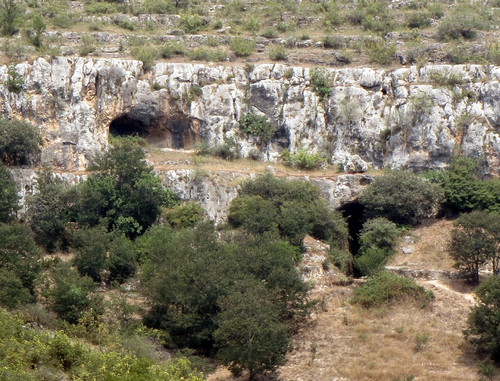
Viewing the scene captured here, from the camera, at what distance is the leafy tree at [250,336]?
35500mm

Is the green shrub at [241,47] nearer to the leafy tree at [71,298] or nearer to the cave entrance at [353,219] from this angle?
the cave entrance at [353,219]

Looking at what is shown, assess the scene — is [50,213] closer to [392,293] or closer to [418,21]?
[392,293]

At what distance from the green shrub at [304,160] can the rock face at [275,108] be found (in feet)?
2.25

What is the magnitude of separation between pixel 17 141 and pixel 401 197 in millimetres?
19776

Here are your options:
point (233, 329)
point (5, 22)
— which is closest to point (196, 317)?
point (233, 329)

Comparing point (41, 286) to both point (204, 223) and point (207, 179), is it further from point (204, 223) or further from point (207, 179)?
point (207, 179)

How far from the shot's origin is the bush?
40.8 m

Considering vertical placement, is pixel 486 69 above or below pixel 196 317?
above

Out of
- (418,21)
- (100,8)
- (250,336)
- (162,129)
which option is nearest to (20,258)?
(250,336)

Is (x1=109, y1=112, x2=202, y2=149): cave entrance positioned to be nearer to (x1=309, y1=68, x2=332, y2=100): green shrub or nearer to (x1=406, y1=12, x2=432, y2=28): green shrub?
(x1=309, y1=68, x2=332, y2=100): green shrub

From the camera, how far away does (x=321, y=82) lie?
5422 centimetres

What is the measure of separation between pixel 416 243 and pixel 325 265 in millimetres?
5472

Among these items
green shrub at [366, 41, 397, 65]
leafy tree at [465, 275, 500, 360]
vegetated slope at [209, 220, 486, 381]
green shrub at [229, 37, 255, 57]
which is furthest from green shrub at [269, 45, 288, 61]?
leafy tree at [465, 275, 500, 360]

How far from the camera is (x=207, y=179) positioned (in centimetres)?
4897
